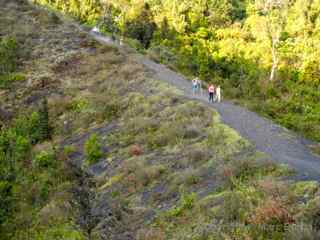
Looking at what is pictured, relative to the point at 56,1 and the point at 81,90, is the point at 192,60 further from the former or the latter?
the point at 56,1

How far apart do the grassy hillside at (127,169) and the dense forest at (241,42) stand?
10.4m

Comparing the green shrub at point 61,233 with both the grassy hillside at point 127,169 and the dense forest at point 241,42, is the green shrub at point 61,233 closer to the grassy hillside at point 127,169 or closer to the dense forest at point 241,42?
the grassy hillside at point 127,169

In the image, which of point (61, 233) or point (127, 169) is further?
point (127, 169)

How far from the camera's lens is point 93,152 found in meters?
23.1

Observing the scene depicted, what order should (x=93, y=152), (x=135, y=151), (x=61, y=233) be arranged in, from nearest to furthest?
(x=61, y=233)
(x=135, y=151)
(x=93, y=152)

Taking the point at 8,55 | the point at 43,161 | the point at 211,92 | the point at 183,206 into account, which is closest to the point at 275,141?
the point at 183,206

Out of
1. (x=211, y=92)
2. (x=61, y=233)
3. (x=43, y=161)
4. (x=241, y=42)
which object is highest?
(x=241, y=42)

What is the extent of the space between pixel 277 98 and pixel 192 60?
16.5m

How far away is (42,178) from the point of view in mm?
22359

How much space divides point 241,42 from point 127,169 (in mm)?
39819

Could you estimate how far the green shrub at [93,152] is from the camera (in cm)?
2292

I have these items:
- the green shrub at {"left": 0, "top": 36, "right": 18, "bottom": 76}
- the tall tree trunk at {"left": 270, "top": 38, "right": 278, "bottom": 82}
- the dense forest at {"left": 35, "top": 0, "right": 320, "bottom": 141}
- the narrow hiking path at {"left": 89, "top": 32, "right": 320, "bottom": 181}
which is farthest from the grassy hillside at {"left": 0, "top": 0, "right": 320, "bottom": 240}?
the tall tree trunk at {"left": 270, "top": 38, "right": 278, "bottom": 82}

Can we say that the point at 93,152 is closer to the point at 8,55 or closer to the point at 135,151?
the point at 135,151

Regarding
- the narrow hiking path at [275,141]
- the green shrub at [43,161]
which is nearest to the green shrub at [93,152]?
the green shrub at [43,161]
